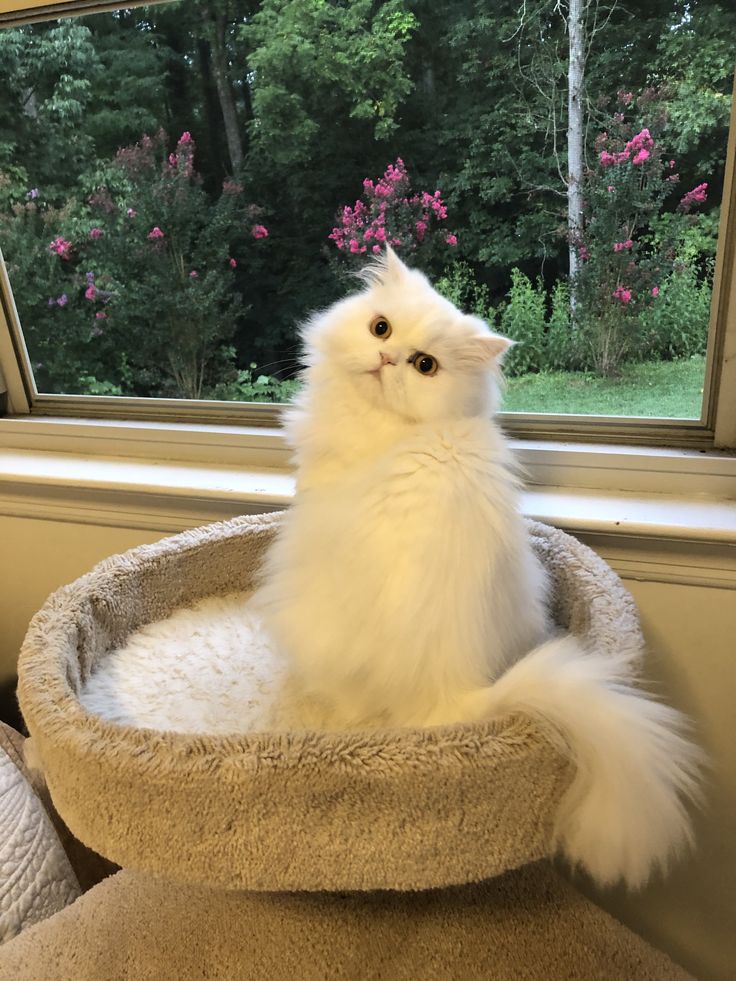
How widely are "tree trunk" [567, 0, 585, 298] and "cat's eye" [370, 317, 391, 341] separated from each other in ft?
1.54

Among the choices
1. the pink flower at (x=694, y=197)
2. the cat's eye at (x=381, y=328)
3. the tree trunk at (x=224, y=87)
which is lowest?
the cat's eye at (x=381, y=328)

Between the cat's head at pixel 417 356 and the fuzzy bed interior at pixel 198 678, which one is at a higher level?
the cat's head at pixel 417 356

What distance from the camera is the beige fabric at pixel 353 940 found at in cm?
71

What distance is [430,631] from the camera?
0.67 meters

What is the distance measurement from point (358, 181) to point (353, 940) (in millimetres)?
1033

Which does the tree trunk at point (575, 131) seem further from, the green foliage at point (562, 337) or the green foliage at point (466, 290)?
the green foliage at point (466, 290)

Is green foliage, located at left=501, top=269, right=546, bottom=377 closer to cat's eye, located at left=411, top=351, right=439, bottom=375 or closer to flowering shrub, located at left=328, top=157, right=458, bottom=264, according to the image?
flowering shrub, located at left=328, top=157, right=458, bottom=264

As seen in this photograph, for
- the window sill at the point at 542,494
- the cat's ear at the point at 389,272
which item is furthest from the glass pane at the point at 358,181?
the cat's ear at the point at 389,272

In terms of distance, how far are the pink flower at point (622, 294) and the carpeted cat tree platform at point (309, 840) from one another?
40 cm

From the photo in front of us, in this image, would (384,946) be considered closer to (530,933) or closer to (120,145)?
(530,933)

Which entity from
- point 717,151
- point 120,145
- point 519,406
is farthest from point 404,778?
point 120,145

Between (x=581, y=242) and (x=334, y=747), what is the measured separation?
824 mm

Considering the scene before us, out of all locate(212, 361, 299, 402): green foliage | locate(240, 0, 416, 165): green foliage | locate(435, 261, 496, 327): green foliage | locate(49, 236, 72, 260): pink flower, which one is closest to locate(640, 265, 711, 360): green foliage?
locate(435, 261, 496, 327): green foliage

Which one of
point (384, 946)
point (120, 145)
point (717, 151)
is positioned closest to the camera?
point (384, 946)
